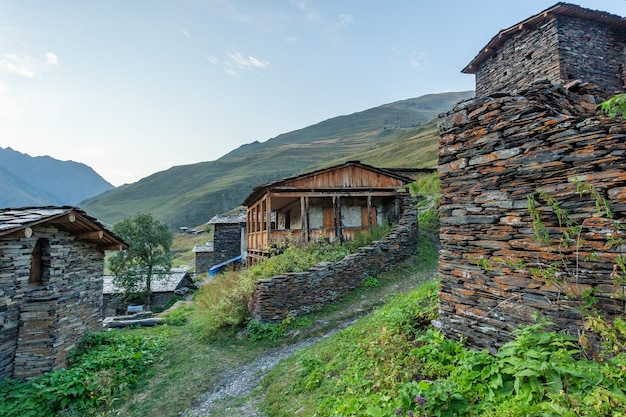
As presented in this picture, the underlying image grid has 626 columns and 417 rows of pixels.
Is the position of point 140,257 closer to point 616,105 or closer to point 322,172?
point 322,172

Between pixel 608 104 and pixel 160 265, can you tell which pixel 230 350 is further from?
pixel 160 265

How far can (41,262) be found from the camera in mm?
9078

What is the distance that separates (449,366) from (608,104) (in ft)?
11.1

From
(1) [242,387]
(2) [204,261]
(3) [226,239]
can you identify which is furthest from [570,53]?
A: (2) [204,261]

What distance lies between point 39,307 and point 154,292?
14838mm

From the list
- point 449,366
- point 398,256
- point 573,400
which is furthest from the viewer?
Answer: point 398,256

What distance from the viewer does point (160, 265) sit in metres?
23.5

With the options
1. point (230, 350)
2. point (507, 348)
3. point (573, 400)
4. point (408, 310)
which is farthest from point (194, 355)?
point (573, 400)

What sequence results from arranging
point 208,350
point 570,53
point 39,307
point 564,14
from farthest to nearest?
point 564,14 → point 570,53 → point 208,350 → point 39,307

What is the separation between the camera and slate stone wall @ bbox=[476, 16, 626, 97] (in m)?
10.5

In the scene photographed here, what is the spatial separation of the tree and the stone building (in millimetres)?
24105

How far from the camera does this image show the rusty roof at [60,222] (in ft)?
26.0

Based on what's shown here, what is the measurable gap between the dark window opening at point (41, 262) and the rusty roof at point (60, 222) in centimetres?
65

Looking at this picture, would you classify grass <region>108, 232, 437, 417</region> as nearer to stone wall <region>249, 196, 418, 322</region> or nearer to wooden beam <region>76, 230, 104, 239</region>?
stone wall <region>249, 196, 418, 322</region>
